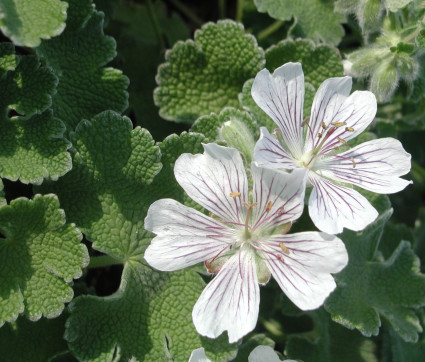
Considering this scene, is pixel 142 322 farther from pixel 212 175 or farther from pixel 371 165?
pixel 371 165

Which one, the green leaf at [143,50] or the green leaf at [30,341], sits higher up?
the green leaf at [143,50]

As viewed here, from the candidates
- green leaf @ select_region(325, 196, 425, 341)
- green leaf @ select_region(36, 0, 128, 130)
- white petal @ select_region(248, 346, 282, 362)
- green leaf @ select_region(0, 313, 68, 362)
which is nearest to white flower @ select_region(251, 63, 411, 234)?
green leaf @ select_region(325, 196, 425, 341)

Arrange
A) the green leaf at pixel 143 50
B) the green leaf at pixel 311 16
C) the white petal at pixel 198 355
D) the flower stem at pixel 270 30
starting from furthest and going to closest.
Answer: the flower stem at pixel 270 30, the green leaf at pixel 143 50, the green leaf at pixel 311 16, the white petal at pixel 198 355

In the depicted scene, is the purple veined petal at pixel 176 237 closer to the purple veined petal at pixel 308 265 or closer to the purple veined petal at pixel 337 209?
the purple veined petal at pixel 308 265

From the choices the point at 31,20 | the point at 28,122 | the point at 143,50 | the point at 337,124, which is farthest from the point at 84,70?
the point at 337,124

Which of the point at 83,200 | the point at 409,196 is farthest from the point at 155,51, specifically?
the point at 409,196

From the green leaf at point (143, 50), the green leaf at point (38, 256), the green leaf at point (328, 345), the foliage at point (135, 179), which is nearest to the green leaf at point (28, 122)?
the foliage at point (135, 179)

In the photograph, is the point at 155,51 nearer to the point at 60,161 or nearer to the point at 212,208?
the point at 60,161

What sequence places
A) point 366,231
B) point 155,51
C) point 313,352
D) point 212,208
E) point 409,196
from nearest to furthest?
point 212,208 → point 366,231 → point 313,352 → point 155,51 → point 409,196
